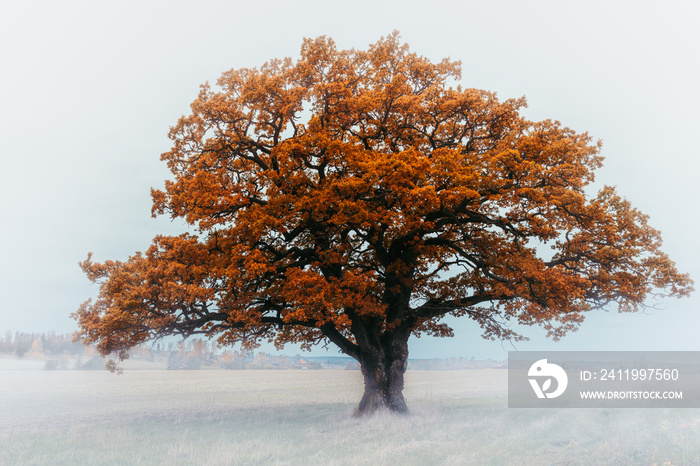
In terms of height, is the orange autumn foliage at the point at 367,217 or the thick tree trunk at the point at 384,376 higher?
the orange autumn foliage at the point at 367,217

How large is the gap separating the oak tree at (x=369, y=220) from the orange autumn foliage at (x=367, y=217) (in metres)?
0.09

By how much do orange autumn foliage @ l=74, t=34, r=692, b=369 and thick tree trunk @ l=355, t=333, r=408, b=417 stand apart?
32 cm

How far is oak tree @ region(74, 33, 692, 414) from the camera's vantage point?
58.6 ft

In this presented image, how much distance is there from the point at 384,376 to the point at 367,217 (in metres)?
7.99

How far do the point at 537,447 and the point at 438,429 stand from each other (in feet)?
14.4

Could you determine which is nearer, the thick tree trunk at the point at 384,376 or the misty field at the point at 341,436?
the misty field at the point at 341,436

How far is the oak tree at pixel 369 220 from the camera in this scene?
58.6 feet

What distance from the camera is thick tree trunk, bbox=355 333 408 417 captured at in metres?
20.8

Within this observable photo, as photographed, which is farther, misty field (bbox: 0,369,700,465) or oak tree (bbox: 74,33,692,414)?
oak tree (bbox: 74,33,692,414)

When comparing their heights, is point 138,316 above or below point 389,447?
above

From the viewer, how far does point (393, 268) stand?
20891 mm

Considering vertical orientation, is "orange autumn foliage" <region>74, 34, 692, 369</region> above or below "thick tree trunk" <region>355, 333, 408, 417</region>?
above

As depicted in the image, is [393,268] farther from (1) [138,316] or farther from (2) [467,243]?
(1) [138,316]

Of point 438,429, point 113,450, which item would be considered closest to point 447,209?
point 438,429
